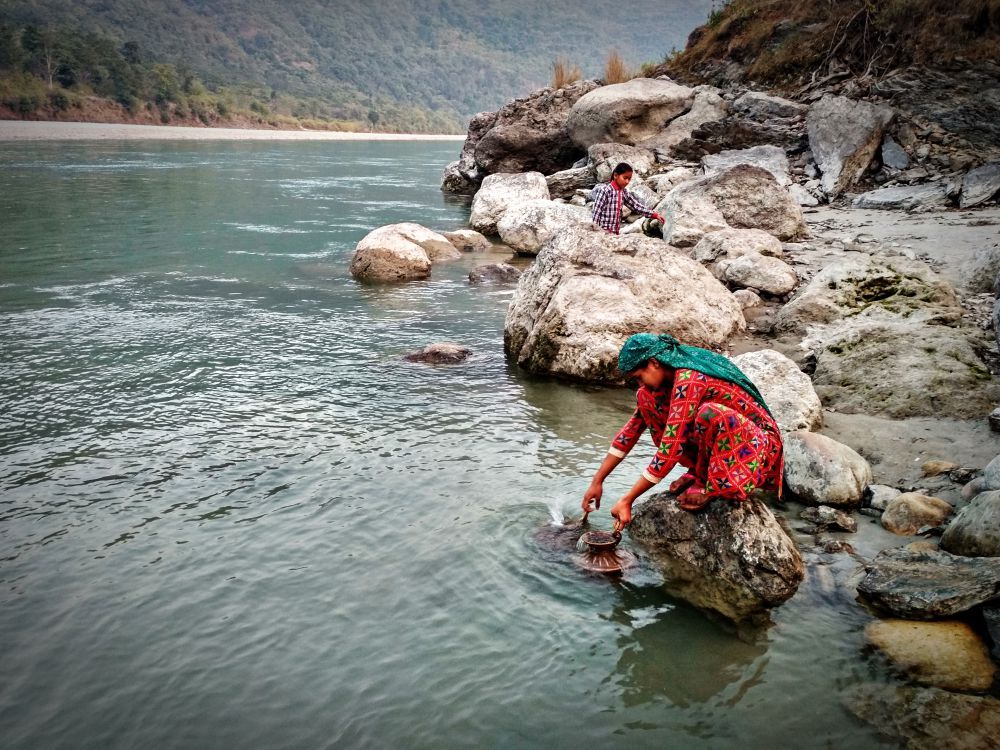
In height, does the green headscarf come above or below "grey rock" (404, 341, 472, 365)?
above

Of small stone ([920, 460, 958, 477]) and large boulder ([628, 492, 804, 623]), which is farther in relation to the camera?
small stone ([920, 460, 958, 477])

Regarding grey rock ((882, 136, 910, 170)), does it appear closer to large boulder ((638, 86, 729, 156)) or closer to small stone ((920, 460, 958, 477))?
large boulder ((638, 86, 729, 156))

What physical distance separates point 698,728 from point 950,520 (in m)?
2.73

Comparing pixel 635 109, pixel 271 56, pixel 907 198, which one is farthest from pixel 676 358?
pixel 271 56

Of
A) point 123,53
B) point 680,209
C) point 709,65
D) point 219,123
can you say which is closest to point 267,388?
point 680,209

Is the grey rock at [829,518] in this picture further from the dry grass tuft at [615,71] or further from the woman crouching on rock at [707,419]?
the dry grass tuft at [615,71]

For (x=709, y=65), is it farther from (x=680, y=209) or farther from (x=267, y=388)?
(x=267, y=388)

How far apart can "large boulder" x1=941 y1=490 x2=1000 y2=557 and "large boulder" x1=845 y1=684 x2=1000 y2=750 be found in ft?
3.88

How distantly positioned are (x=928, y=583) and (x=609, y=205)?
8629 mm

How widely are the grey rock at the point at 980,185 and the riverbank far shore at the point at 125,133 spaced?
5339cm

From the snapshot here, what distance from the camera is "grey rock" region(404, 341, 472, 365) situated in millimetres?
10008

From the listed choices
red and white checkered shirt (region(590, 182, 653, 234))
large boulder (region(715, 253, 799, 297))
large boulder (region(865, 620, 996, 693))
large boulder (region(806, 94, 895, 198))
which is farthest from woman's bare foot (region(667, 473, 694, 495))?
large boulder (region(806, 94, 895, 198))

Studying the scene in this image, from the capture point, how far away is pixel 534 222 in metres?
17.9

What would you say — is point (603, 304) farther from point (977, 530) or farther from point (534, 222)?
point (534, 222)
